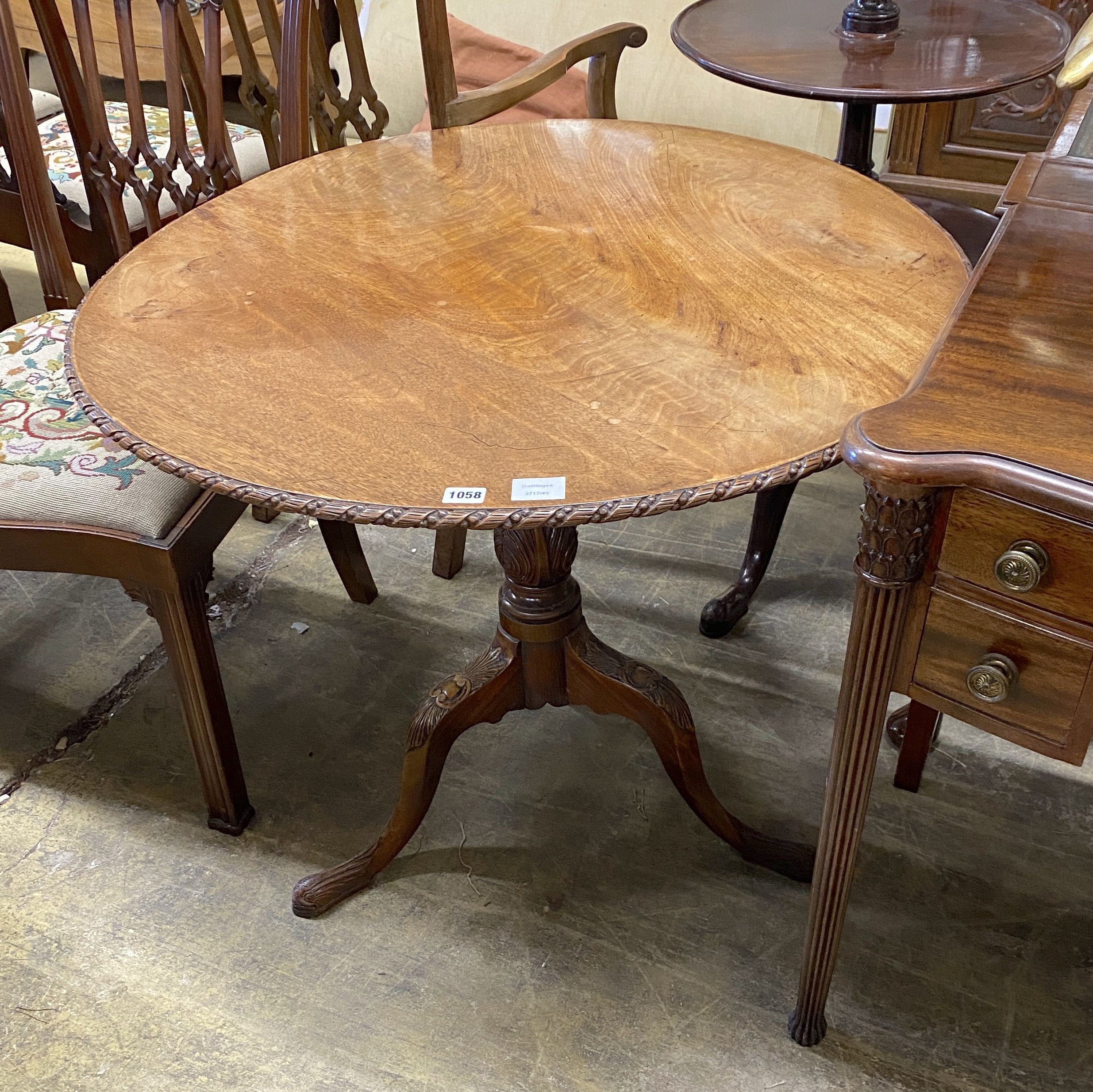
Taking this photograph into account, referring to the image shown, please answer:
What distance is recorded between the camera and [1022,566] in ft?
2.50

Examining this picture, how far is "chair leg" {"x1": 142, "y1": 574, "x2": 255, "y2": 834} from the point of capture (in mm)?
1288

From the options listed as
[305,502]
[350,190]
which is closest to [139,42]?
[350,190]

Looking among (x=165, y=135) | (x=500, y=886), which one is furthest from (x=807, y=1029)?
(x=165, y=135)

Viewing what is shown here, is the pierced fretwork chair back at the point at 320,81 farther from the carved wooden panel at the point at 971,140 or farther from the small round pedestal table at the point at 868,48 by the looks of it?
the carved wooden panel at the point at 971,140

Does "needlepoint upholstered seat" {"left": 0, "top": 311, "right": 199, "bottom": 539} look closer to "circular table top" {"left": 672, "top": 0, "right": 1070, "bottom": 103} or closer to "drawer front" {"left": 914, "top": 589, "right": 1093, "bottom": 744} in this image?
"drawer front" {"left": 914, "top": 589, "right": 1093, "bottom": 744}

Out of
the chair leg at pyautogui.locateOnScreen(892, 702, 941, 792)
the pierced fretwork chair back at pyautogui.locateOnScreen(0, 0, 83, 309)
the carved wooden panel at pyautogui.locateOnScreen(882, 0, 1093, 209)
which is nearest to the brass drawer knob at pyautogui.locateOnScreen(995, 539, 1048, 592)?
the chair leg at pyautogui.locateOnScreen(892, 702, 941, 792)

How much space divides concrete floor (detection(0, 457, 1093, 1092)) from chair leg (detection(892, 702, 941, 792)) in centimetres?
3

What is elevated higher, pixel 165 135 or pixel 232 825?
pixel 165 135

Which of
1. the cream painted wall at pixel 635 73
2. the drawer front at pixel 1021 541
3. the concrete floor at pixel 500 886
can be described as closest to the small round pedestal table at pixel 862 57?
the concrete floor at pixel 500 886

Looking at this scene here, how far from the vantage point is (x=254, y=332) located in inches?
41.4

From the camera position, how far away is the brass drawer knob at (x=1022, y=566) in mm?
754

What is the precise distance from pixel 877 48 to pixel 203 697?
136 cm

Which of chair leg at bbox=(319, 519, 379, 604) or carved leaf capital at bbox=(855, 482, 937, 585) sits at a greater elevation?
carved leaf capital at bbox=(855, 482, 937, 585)

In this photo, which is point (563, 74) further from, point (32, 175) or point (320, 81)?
point (32, 175)
